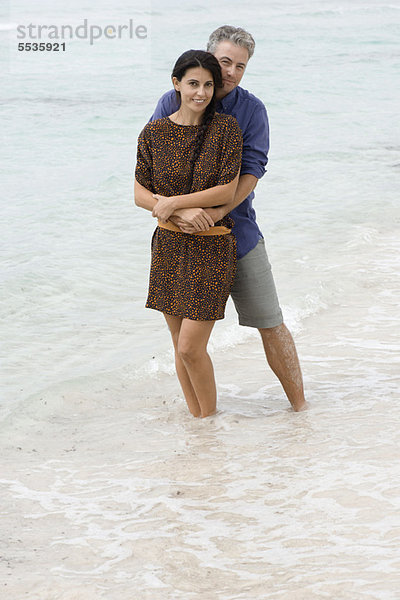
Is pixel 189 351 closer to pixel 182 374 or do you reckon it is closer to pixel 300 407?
pixel 182 374

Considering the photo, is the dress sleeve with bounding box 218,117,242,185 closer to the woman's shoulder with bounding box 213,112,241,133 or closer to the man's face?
the woman's shoulder with bounding box 213,112,241,133

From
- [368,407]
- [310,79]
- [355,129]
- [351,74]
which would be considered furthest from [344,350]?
[351,74]

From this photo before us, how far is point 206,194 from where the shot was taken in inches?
135

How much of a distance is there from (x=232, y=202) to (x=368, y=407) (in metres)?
1.43

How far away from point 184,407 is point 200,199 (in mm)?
1493

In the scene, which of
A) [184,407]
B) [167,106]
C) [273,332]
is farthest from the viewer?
[184,407]

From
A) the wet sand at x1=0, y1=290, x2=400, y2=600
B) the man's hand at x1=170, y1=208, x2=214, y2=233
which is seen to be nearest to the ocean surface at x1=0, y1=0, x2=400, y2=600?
the wet sand at x1=0, y1=290, x2=400, y2=600

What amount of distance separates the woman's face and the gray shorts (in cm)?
77

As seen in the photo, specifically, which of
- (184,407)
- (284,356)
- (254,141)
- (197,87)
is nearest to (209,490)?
(284,356)

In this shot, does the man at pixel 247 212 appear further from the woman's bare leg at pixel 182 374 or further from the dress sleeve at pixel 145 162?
the woman's bare leg at pixel 182 374

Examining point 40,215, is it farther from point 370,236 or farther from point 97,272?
point 370,236

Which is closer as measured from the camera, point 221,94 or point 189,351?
point 221,94

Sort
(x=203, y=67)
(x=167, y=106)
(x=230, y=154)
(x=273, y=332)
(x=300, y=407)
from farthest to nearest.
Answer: (x=300, y=407) < (x=273, y=332) < (x=167, y=106) < (x=230, y=154) < (x=203, y=67)

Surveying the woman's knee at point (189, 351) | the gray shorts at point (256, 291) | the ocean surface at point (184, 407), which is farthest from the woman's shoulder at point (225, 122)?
the ocean surface at point (184, 407)
